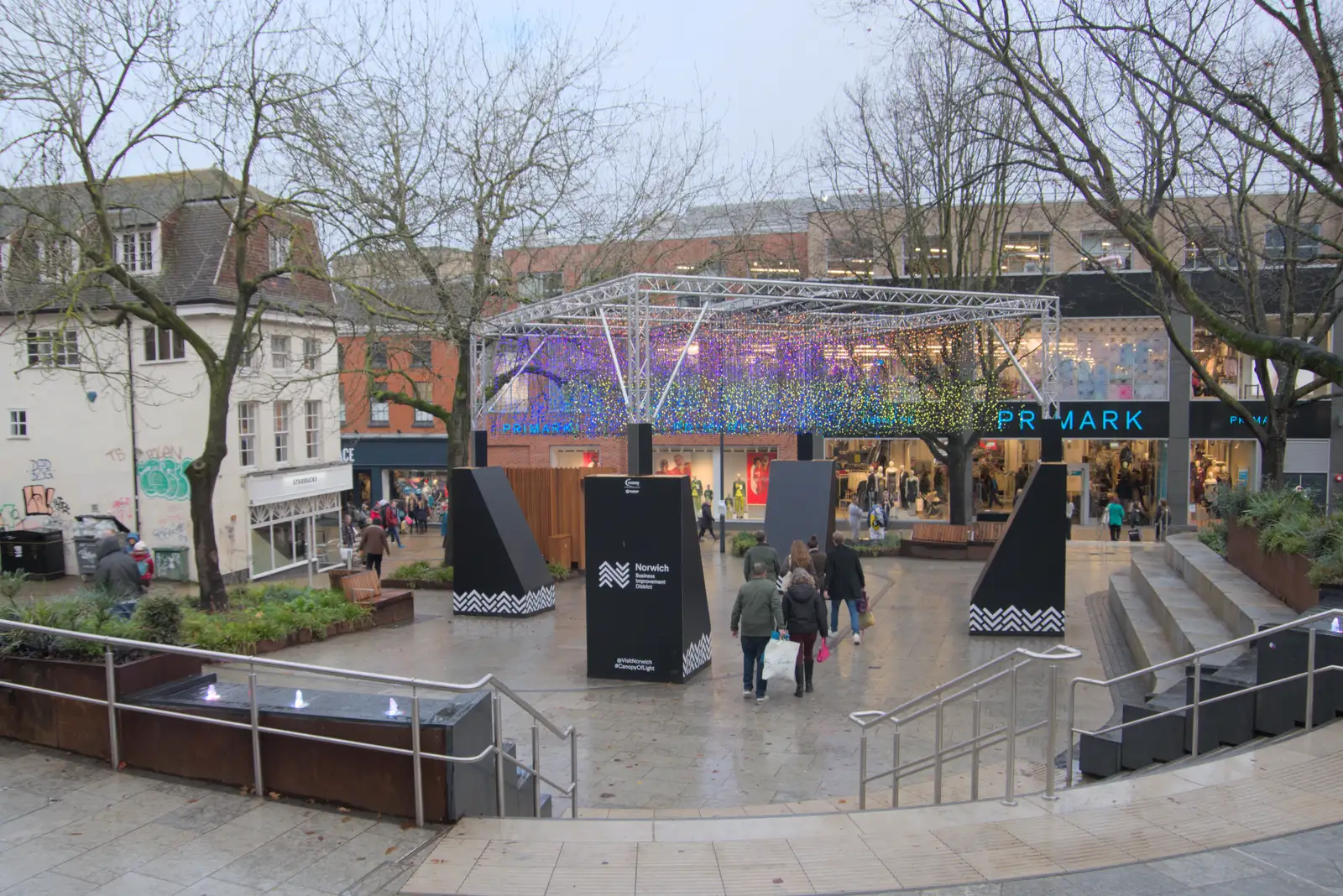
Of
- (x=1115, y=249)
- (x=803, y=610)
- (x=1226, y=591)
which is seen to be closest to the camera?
(x=803, y=610)

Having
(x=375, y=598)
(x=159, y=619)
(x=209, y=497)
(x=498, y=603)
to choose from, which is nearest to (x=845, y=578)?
(x=498, y=603)

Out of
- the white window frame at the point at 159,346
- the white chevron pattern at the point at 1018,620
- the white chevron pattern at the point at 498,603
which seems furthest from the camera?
the white window frame at the point at 159,346

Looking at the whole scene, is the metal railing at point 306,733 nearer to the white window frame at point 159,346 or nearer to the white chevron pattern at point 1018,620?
the white chevron pattern at point 1018,620

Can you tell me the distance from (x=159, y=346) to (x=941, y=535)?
1945cm

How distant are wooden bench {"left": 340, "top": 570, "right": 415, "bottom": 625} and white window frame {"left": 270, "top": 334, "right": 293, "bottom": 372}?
10688mm

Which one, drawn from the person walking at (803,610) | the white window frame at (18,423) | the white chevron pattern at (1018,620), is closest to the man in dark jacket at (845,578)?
the white chevron pattern at (1018,620)

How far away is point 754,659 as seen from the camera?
984cm

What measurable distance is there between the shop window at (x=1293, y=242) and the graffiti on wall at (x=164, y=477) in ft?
73.0

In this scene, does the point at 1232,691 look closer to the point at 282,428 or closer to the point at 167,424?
the point at 167,424

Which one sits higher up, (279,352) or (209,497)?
(279,352)

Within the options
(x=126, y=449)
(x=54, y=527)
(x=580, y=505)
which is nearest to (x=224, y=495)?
(x=126, y=449)

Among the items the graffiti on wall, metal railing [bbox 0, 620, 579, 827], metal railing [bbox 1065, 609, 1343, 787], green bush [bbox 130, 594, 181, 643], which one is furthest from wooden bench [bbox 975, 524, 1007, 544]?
the graffiti on wall

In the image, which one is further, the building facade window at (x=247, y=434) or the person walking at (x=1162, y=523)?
the person walking at (x=1162, y=523)

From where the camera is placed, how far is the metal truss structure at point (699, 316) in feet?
40.3
